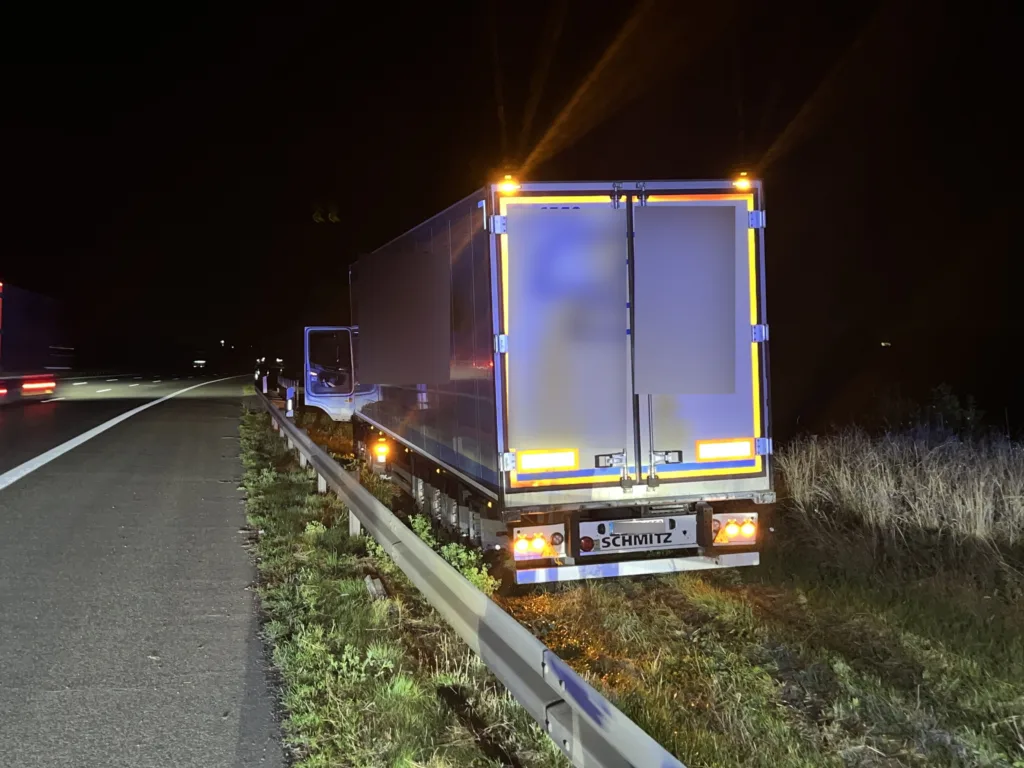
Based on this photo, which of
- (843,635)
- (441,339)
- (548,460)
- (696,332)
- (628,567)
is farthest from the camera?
(441,339)

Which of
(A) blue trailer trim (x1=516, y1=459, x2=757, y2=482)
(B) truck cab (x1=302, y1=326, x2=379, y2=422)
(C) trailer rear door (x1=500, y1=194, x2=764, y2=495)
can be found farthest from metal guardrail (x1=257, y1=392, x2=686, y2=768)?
(B) truck cab (x1=302, y1=326, x2=379, y2=422)

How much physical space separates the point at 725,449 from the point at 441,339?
8.34 ft

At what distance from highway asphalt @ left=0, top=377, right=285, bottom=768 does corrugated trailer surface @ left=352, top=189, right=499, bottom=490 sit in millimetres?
1852

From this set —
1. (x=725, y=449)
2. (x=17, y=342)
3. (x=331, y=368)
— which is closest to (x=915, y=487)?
(x=725, y=449)

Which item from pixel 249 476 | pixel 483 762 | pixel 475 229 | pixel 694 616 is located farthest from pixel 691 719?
pixel 249 476

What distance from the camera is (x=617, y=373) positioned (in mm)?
→ 5336

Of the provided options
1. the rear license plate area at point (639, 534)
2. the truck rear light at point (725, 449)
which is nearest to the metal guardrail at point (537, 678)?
the rear license plate area at point (639, 534)

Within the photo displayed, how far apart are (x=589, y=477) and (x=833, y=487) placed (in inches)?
147

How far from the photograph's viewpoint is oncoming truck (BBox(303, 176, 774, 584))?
17.0 feet

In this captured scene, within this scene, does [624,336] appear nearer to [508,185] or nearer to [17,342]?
[508,185]

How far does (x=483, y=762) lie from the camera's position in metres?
3.28

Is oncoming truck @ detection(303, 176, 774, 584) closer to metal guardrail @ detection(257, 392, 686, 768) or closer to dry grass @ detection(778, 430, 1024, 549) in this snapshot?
metal guardrail @ detection(257, 392, 686, 768)

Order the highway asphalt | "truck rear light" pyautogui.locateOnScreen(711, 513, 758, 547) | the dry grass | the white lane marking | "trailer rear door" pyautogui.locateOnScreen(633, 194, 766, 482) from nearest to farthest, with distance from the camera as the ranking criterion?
the highway asphalt, "trailer rear door" pyautogui.locateOnScreen(633, 194, 766, 482), "truck rear light" pyautogui.locateOnScreen(711, 513, 758, 547), the dry grass, the white lane marking

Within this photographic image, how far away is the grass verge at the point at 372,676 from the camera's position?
338 cm
